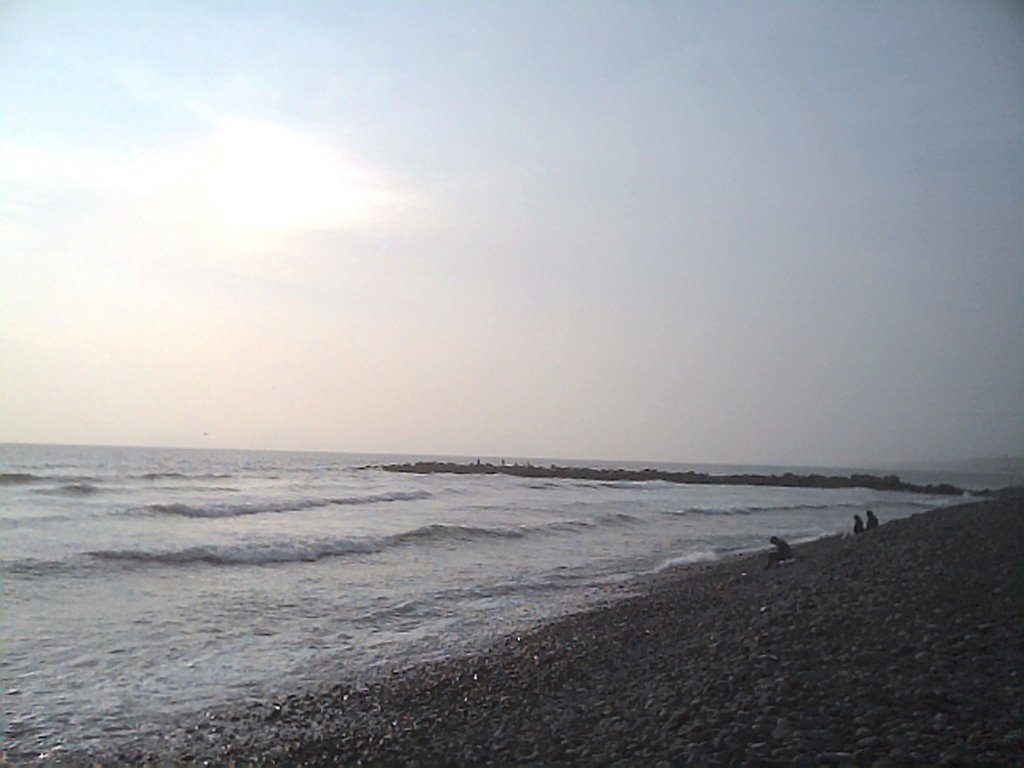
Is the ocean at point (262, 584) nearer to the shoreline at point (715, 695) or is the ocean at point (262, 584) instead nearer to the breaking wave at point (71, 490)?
the breaking wave at point (71, 490)

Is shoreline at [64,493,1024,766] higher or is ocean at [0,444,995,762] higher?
shoreline at [64,493,1024,766]

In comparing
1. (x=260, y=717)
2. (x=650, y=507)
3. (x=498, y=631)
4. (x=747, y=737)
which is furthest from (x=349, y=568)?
(x=650, y=507)

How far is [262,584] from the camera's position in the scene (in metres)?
11.5

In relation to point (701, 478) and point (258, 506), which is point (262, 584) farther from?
point (701, 478)

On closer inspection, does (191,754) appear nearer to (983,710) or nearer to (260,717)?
(260,717)

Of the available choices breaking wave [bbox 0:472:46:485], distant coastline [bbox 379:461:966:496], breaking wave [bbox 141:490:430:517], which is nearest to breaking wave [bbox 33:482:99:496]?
breaking wave [bbox 0:472:46:485]

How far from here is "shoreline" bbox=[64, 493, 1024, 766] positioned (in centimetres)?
411

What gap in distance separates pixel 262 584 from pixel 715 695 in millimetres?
8337

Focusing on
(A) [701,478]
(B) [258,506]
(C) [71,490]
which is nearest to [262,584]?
(B) [258,506]

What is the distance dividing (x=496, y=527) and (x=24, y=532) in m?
10.3

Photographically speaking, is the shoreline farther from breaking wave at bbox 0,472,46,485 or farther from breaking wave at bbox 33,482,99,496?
breaking wave at bbox 0,472,46,485

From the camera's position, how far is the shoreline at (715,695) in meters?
4.11

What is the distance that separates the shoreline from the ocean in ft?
2.48

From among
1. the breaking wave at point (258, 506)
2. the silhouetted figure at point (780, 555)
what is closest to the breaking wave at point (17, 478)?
the breaking wave at point (258, 506)
